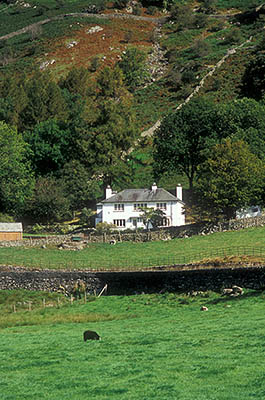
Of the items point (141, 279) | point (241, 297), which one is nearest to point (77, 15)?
point (141, 279)

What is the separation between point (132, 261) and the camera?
48.3m

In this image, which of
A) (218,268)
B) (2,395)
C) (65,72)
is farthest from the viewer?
(65,72)

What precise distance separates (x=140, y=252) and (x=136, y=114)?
66589 millimetres

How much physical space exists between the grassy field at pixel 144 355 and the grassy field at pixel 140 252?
12.2 m

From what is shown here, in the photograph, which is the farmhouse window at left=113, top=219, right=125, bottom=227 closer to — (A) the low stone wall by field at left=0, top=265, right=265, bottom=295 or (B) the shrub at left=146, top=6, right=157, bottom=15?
(A) the low stone wall by field at left=0, top=265, right=265, bottom=295

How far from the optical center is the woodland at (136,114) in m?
72.4

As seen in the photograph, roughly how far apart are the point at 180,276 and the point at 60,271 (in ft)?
32.8

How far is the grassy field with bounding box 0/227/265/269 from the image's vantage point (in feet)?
153

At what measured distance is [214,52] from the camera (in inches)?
5595

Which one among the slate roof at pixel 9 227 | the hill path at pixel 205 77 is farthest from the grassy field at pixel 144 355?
the hill path at pixel 205 77

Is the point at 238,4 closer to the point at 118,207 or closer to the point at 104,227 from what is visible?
the point at 118,207

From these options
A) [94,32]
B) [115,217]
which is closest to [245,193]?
[115,217]

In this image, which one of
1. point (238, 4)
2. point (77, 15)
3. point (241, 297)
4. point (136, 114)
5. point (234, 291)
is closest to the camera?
A: point (241, 297)

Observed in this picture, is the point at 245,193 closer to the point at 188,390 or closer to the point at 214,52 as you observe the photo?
the point at 188,390
